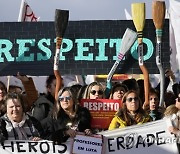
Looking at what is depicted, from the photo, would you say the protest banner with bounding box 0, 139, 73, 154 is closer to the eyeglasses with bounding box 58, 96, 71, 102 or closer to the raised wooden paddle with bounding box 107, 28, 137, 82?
the eyeglasses with bounding box 58, 96, 71, 102

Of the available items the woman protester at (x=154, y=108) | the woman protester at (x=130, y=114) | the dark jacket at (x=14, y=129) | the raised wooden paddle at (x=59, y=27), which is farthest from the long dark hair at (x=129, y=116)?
the raised wooden paddle at (x=59, y=27)

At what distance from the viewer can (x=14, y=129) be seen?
7.14 metres

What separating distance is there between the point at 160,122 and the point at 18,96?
5.61 ft

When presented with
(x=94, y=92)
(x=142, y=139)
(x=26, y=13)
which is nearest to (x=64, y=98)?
(x=142, y=139)

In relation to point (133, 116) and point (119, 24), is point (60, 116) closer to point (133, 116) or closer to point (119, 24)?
point (133, 116)

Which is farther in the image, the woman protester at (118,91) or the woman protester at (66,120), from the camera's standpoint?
the woman protester at (118,91)

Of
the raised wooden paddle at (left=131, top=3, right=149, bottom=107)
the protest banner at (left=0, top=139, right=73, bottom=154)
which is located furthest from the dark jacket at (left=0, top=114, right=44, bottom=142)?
the raised wooden paddle at (left=131, top=3, right=149, bottom=107)

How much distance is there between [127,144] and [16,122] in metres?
1.37

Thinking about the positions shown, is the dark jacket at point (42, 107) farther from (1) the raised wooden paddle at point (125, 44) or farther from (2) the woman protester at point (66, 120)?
(1) the raised wooden paddle at point (125, 44)

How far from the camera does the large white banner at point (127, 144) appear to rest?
7.36m

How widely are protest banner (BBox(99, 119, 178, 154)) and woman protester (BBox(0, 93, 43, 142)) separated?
0.88 metres

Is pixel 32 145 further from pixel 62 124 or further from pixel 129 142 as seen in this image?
pixel 129 142

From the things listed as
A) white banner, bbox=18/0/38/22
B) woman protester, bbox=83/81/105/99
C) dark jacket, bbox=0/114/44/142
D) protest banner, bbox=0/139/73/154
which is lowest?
protest banner, bbox=0/139/73/154

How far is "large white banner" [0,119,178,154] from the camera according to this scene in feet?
24.1
